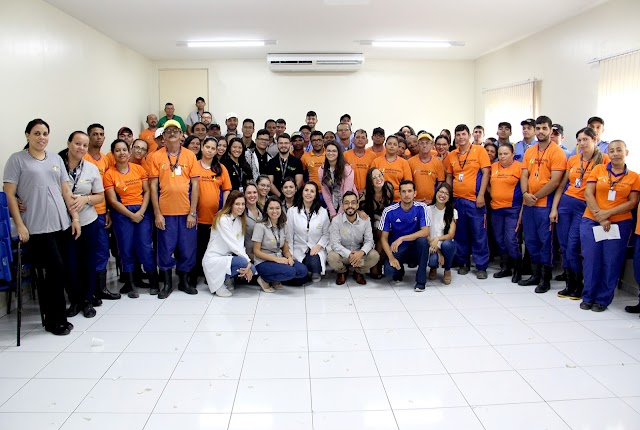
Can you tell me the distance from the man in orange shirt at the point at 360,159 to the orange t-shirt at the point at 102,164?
248cm

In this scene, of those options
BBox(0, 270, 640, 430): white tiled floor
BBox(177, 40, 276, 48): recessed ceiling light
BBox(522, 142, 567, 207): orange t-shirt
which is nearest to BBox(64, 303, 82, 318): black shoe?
BBox(0, 270, 640, 430): white tiled floor

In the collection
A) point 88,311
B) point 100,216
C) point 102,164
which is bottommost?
point 88,311

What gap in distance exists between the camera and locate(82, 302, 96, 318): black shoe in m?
4.01

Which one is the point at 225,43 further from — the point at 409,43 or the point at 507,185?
the point at 507,185

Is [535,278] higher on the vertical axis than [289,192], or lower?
lower

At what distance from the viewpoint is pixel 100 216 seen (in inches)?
169

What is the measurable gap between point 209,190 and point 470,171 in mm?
2756

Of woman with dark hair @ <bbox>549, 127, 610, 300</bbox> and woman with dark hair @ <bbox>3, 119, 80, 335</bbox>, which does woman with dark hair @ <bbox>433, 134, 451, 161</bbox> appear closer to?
woman with dark hair @ <bbox>549, 127, 610, 300</bbox>

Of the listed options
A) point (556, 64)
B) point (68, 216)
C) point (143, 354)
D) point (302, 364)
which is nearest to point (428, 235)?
point (302, 364)

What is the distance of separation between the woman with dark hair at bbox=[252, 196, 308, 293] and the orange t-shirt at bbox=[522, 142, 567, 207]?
2.41 m

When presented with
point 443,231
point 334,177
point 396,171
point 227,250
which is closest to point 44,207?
point 227,250

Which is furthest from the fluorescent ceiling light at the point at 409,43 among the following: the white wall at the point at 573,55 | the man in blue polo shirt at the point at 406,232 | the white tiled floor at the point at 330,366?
the white tiled floor at the point at 330,366

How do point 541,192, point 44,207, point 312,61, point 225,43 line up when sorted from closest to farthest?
point 44,207 → point 541,192 → point 225,43 → point 312,61

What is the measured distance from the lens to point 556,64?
6.70m
